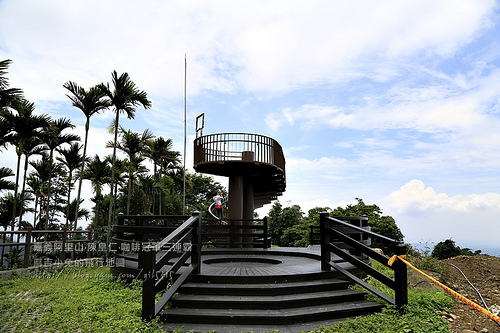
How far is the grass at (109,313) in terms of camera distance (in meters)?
4.09

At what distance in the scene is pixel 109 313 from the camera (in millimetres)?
4633

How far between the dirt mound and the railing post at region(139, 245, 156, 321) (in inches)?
159

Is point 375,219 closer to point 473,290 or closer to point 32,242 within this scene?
point 473,290

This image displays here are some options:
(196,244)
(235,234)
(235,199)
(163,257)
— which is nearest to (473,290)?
(196,244)

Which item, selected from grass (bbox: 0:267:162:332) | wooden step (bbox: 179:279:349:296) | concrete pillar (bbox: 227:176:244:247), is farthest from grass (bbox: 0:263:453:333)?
concrete pillar (bbox: 227:176:244:247)

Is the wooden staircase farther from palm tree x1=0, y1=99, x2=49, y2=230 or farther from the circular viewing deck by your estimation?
palm tree x1=0, y1=99, x2=49, y2=230

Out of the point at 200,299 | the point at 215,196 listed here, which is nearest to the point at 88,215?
the point at 215,196

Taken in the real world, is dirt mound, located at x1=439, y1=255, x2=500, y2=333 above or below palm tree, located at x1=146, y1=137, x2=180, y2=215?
below

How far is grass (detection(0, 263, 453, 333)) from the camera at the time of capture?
4086mm

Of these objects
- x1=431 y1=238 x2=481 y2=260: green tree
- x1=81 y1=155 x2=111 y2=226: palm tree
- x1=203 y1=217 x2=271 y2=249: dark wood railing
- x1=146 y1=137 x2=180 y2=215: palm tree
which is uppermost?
x1=146 y1=137 x2=180 y2=215: palm tree

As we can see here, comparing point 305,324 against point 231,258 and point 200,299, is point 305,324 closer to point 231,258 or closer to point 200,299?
point 200,299

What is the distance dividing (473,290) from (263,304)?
188 inches

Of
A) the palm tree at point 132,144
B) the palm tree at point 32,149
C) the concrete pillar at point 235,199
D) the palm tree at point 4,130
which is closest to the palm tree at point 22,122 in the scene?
the palm tree at point 4,130

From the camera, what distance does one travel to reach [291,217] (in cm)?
2641
